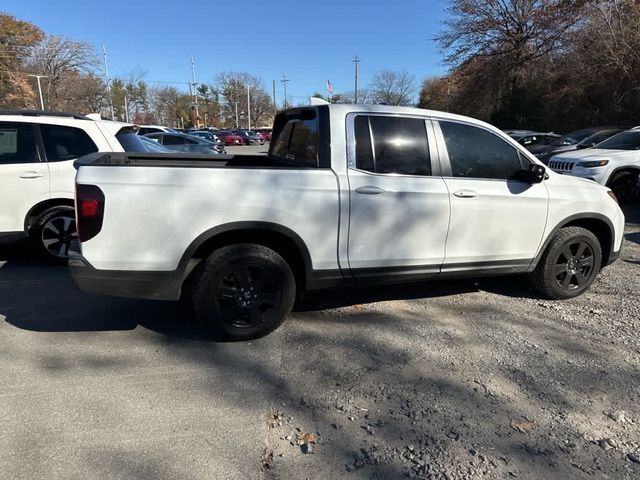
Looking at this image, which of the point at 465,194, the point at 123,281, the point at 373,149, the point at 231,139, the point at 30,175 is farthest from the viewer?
the point at 231,139

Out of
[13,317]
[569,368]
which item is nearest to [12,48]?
[13,317]

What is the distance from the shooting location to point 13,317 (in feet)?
13.8

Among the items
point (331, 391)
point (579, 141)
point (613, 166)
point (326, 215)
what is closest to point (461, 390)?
point (331, 391)

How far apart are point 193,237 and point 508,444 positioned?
94.8 inches

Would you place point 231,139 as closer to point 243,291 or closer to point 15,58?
point 15,58

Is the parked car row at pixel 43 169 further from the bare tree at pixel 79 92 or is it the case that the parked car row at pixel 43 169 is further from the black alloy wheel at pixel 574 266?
the bare tree at pixel 79 92

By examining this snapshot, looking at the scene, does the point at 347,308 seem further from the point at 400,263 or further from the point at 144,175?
the point at 144,175

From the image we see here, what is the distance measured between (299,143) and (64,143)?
3.09m

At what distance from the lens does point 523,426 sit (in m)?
Result: 2.71

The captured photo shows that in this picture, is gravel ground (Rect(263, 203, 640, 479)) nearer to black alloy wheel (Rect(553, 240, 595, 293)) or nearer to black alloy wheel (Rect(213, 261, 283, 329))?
black alloy wheel (Rect(553, 240, 595, 293))

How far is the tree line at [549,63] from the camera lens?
735 inches

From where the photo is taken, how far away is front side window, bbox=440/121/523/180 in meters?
Answer: 4.04

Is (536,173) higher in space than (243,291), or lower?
higher

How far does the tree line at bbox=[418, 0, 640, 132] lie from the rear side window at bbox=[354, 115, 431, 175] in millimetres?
18256
